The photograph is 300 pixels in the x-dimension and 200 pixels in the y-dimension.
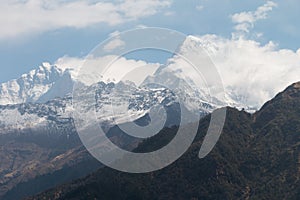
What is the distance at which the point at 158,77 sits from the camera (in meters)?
194

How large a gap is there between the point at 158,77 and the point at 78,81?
6706 centimetres

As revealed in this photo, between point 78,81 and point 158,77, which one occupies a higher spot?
point 158,77

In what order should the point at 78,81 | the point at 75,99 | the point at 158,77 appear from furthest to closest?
the point at 158,77, the point at 75,99, the point at 78,81

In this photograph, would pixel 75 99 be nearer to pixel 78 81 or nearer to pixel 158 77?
pixel 78 81

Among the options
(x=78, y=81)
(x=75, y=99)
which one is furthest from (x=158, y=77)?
(x=78, y=81)

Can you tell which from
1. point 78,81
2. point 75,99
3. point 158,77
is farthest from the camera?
point 158,77

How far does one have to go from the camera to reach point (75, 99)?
5768 inches

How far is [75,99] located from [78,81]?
57.9 ft

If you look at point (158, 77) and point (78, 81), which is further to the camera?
point (158, 77)

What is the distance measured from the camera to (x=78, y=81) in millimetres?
129625

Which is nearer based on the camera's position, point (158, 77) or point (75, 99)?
point (75, 99)

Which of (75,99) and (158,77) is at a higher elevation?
(158,77)
